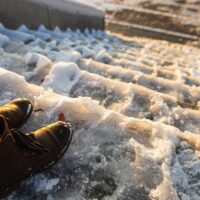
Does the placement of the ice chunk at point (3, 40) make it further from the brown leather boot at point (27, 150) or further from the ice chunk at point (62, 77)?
the brown leather boot at point (27, 150)

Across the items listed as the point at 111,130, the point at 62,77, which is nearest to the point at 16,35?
the point at 62,77

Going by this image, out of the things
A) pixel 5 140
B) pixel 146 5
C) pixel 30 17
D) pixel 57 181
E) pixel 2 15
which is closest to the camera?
pixel 5 140

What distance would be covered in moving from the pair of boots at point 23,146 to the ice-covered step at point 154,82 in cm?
124

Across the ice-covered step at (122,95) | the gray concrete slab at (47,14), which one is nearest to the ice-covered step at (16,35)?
the gray concrete slab at (47,14)

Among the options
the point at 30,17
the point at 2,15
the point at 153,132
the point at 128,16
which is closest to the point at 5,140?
the point at 153,132

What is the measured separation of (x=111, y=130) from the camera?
Answer: 215 cm

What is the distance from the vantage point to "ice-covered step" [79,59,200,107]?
9.96 feet

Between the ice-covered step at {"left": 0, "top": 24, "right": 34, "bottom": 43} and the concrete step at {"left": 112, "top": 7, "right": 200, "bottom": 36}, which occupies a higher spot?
the ice-covered step at {"left": 0, "top": 24, "right": 34, "bottom": 43}

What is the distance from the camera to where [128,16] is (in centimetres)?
896

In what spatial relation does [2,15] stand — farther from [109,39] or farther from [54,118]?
[109,39]

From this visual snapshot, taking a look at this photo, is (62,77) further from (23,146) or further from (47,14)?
(47,14)

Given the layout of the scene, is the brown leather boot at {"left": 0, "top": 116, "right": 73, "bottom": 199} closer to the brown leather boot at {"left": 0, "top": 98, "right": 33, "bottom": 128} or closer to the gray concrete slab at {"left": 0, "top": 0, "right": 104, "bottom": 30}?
the brown leather boot at {"left": 0, "top": 98, "right": 33, "bottom": 128}

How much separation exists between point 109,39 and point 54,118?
4.48m

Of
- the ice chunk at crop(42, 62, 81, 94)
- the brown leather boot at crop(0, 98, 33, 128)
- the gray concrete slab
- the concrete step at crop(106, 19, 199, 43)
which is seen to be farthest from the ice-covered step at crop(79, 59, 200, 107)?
the concrete step at crop(106, 19, 199, 43)
